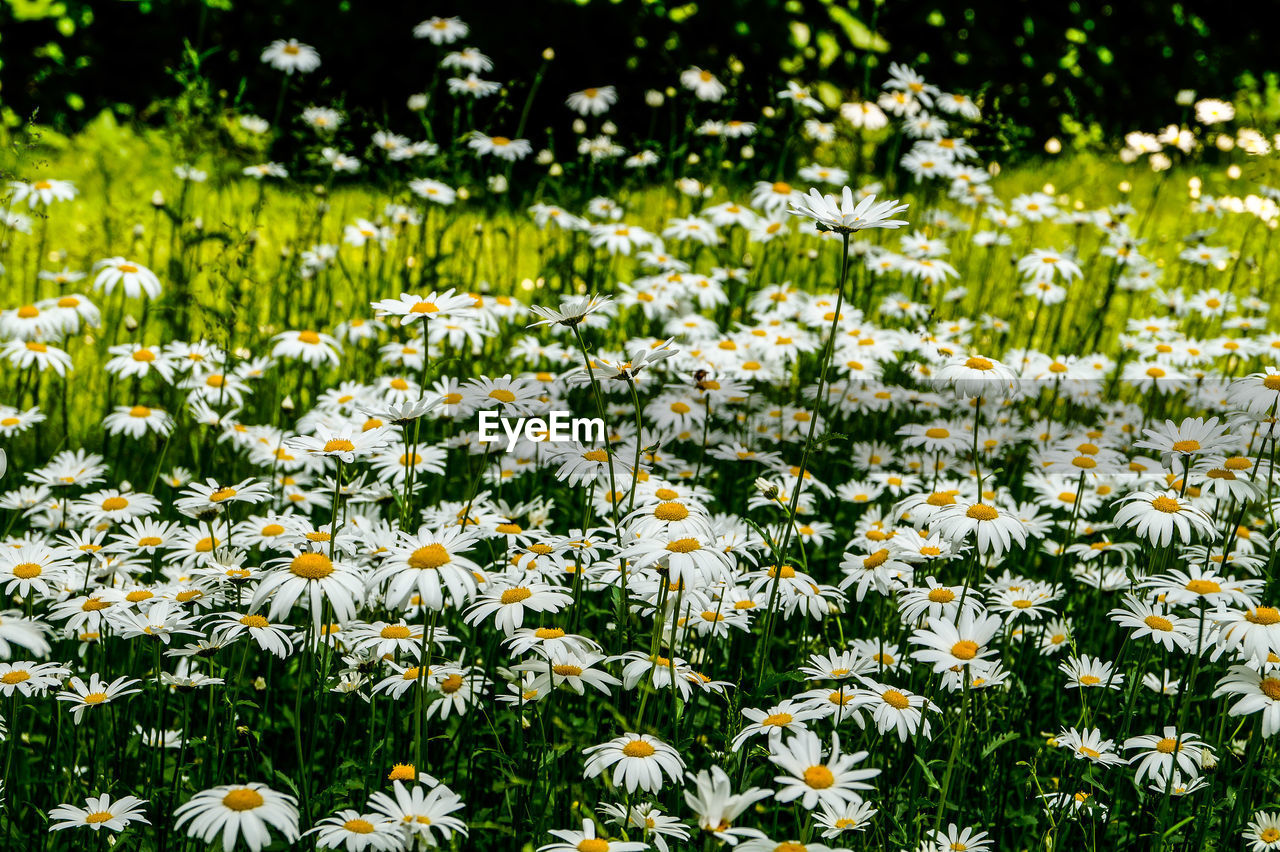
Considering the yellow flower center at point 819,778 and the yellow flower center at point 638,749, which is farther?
the yellow flower center at point 638,749

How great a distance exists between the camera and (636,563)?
1.86 meters

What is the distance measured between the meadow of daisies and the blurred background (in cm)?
252

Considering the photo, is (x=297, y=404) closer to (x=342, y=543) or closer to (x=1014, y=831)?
(x=342, y=543)

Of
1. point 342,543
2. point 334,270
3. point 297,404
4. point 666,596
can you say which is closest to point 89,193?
point 334,270

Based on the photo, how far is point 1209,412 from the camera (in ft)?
14.7

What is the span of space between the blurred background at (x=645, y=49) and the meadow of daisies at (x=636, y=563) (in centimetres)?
252

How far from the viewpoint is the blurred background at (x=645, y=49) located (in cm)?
752

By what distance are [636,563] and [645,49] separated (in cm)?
671

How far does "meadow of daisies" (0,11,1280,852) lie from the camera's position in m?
1.86

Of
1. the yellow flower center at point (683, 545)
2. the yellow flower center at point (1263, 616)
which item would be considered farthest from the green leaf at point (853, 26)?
the yellow flower center at point (683, 545)

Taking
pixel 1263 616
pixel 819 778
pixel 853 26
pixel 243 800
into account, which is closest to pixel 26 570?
pixel 243 800

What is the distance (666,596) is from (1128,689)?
1268mm

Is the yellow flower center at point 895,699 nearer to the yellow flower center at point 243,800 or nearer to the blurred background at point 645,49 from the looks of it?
the yellow flower center at point 243,800

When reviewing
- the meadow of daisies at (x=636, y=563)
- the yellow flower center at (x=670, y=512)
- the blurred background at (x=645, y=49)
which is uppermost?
the blurred background at (x=645, y=49)
